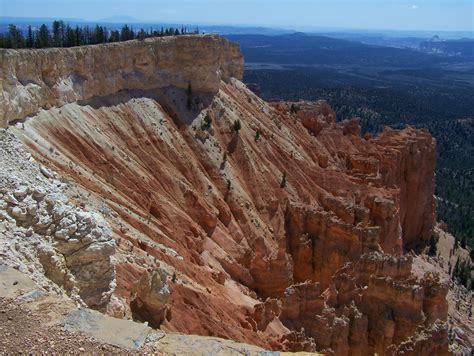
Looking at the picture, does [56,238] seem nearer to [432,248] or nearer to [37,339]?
[37,339]

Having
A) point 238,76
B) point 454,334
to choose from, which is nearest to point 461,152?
point 238,76

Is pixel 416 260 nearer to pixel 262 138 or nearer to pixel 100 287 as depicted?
pixel 262 138

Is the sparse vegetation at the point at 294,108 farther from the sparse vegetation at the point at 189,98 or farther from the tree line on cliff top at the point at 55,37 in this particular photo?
the tree line on cliff top at the point at 55,37

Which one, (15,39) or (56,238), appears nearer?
(56,238)

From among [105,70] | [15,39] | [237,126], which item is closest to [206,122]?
[237,126]

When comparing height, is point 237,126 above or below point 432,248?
above
